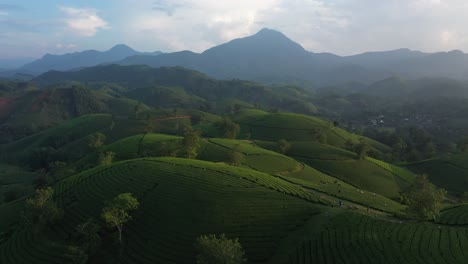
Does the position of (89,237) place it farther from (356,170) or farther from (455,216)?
(356,170)

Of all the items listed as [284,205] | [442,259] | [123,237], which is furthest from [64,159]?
[442,259]

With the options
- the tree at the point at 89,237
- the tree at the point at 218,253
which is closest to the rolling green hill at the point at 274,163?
the tree at the point at 218,253

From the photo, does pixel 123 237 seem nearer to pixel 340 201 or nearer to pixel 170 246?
pixel 170 246

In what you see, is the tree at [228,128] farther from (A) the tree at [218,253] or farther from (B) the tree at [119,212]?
(A) the tree at [218,253]

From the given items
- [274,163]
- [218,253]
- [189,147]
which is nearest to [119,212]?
[218,253]

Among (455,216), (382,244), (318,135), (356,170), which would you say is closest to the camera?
(382,244)

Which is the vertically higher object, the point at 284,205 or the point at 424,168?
the point at 284,205
